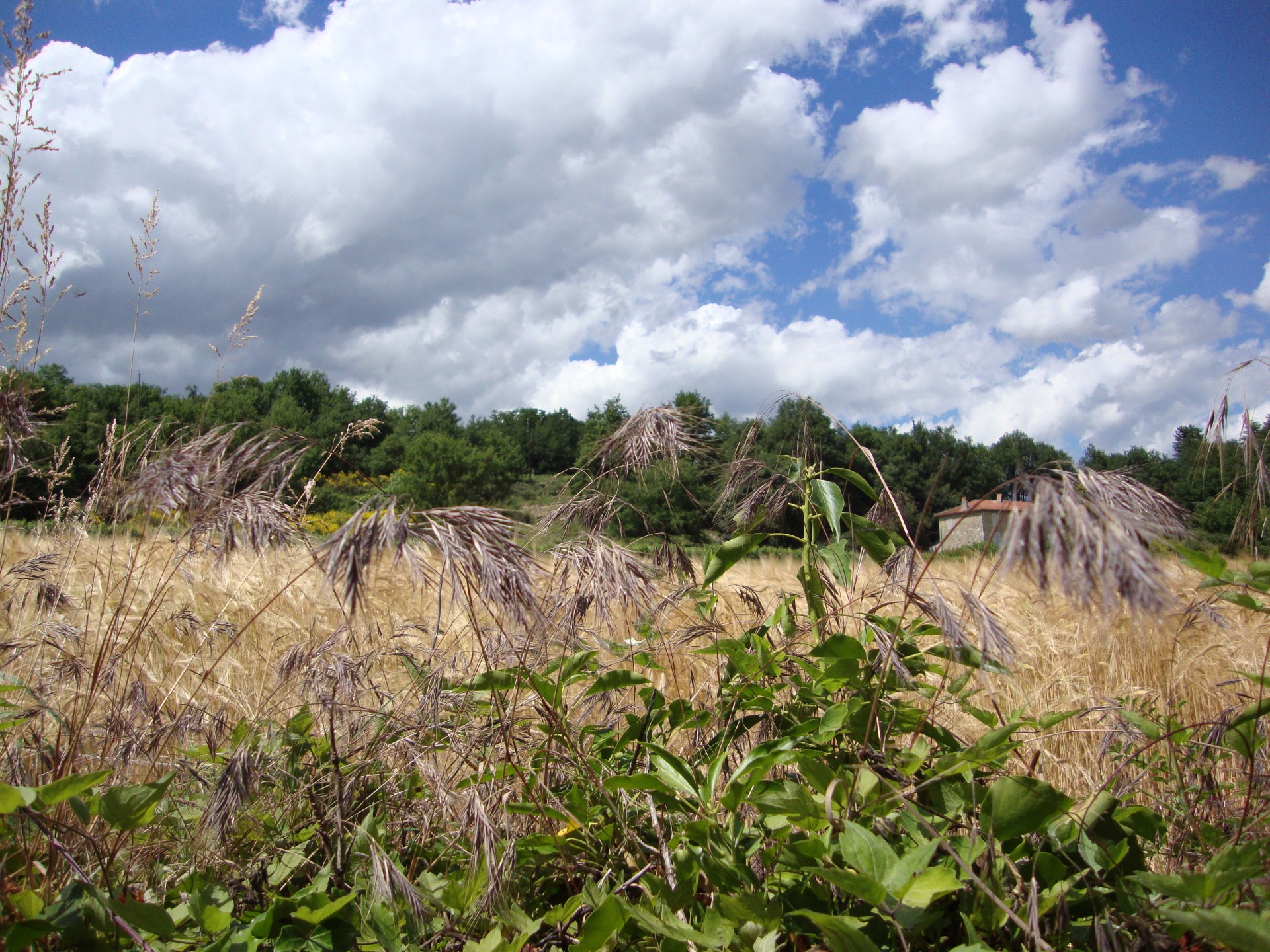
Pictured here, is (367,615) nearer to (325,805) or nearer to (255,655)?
(255,655)

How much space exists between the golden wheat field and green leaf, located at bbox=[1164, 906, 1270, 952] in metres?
0.28

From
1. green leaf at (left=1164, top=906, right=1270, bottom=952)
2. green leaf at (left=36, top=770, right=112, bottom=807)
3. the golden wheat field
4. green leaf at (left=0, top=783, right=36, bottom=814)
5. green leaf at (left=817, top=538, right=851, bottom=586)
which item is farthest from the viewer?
the golden wheat field

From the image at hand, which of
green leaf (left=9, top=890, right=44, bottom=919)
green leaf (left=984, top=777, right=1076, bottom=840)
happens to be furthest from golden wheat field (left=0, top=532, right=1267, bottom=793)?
green leaf (left=9, top=890, right=44, bottom=919)

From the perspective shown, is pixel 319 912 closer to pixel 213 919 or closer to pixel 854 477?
pixel 213 919

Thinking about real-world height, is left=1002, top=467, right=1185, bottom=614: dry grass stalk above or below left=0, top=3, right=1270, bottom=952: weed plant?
above

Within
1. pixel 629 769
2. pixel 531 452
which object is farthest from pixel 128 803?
pixel 531 452

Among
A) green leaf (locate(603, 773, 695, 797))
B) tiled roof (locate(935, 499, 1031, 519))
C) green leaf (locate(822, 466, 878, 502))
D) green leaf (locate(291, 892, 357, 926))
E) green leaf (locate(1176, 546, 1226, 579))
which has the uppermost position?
green leaf (locate(822, 466, 878, 502))

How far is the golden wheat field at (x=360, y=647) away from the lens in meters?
1.63

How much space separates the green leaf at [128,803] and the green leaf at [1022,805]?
1181 millimetres

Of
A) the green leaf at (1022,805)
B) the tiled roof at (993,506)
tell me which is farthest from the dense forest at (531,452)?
the green leaf at (1022,805)

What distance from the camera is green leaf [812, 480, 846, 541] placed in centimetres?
130

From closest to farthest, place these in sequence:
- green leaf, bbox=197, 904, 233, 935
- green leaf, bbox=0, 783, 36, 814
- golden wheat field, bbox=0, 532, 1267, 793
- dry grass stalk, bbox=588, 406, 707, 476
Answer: green leaf, bbox=0, 783, 36, 814, green leaf, bbox=197, 904, 233, 935, golden wheat field, bbox=0, 532, 1267, 793, dry grass stalk, bbox=588, 406, 707, 476

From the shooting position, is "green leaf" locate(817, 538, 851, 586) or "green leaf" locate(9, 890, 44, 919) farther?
"green leaf" locate(817, 538, 851, 586)

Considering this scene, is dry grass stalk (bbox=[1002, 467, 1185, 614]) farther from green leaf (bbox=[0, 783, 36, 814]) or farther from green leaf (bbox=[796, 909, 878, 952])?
green leaf (bbox=[0, 783, 36, 814])
